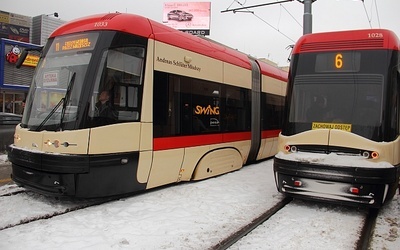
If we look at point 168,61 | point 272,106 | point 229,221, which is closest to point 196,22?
point 272,106

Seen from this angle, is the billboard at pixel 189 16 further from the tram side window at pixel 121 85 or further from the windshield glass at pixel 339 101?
the tram side window at pixel 121 85

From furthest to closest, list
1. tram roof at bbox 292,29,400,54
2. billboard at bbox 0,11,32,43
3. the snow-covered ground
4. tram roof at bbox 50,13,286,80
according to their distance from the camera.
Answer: billboard at bbox 0,11,32,43 < tram roof at bbox 292,29,400,54 < tram roof at bbox 50,13,286,80 < the snow-covered ground

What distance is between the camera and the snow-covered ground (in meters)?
4.54

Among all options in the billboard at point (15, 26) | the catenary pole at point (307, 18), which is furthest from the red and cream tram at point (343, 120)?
the billboard at point (15, 26)

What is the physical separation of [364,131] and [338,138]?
0.42 metres

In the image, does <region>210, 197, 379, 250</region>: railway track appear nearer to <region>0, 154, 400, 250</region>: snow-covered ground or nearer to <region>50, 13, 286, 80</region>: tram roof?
<region>0, 154, 400, 250</region>: snow-covered ground

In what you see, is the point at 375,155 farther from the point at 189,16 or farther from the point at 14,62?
the point at 189,16

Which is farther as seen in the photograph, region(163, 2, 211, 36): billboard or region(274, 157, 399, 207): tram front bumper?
region(163, 2, 211, 36): billboard

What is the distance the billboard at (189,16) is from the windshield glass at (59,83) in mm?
28471

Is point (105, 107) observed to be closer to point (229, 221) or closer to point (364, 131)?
point (229, 221)

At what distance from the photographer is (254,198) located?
6.87m

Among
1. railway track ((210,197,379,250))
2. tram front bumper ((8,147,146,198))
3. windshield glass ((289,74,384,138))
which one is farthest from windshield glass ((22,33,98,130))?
windshield glass ((289,74,384,138))

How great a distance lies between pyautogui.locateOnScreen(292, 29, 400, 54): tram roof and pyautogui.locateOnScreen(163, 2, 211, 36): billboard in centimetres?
2793

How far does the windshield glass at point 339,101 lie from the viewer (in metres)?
6.02
